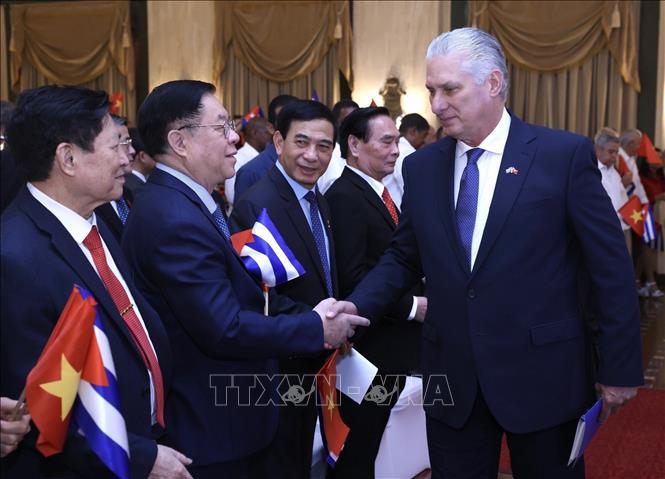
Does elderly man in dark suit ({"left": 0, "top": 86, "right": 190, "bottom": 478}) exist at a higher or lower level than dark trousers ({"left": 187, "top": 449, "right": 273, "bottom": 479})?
higher

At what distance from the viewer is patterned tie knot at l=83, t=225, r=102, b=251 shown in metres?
1.76

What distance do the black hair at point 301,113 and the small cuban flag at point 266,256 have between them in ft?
2.42

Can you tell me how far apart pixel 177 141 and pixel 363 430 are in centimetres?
164

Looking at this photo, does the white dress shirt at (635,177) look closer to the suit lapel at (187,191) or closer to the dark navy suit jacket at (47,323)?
the suit lapel at (187,191)

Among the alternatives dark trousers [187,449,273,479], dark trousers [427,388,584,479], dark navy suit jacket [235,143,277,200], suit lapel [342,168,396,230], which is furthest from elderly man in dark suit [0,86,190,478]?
dark navy suit jacket [235,143,277,200]

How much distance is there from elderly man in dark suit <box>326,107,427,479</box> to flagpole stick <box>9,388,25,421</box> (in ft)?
5.54

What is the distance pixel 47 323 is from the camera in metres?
1.56

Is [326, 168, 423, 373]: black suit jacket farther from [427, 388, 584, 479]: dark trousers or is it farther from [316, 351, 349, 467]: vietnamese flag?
[427, 388, 584, 479]: dark trousers

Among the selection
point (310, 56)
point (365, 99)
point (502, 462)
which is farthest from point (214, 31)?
point (502, 462)

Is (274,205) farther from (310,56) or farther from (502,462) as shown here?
(310,56)


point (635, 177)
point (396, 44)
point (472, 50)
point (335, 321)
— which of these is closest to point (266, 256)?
point (335, 321)

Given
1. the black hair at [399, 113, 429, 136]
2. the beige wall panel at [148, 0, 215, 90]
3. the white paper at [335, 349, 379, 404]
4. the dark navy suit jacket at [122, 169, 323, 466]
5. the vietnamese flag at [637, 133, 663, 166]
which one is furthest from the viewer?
the beige wall panel at [148, 0, 215, 90]

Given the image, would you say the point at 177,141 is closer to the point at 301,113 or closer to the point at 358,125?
the point at 301,113

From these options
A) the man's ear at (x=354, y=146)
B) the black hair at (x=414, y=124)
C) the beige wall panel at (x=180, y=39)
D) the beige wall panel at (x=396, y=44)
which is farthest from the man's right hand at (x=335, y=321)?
the beige wall panel at (x=180, y=39)
